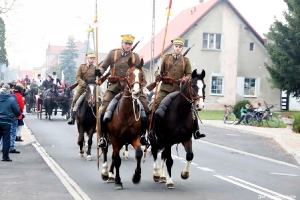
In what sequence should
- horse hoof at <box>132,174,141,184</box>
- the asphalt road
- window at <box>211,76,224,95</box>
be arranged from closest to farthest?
the asphalt road, horse hoof at <box>132,174,141,184</box>, window at <box>211,76,224,95</box>

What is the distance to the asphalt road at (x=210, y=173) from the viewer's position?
11.3 m

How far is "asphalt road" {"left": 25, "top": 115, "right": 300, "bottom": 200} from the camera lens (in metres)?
11.3

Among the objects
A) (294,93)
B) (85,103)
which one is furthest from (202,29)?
(85,103)

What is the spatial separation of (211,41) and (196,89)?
47.5 m

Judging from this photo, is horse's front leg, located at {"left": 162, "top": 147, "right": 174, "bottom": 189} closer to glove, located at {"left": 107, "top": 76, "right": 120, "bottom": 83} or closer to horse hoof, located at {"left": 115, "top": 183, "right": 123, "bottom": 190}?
horse hoof, located at {"left": 115, "top": 183, "right": 123, "bottom": 190}

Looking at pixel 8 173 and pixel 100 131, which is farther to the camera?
pixel 8 173

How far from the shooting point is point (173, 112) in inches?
483

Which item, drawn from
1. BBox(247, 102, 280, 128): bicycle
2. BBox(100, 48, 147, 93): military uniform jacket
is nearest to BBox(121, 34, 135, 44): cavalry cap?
BBox(100, 48, 147, 93): military uniform jacket

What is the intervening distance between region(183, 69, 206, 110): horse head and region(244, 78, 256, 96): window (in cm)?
4880

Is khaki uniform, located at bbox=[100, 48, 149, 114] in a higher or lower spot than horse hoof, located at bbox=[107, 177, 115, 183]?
higher

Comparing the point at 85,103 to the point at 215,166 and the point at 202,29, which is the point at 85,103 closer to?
the point at 215,166

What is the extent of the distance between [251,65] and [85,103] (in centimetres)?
4308

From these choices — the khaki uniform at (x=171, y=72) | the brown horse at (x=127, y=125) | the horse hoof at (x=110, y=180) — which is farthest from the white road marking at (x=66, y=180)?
the khaki uniform at (x=171, y=72)

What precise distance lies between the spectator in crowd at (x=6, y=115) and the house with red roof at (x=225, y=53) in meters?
40.6
